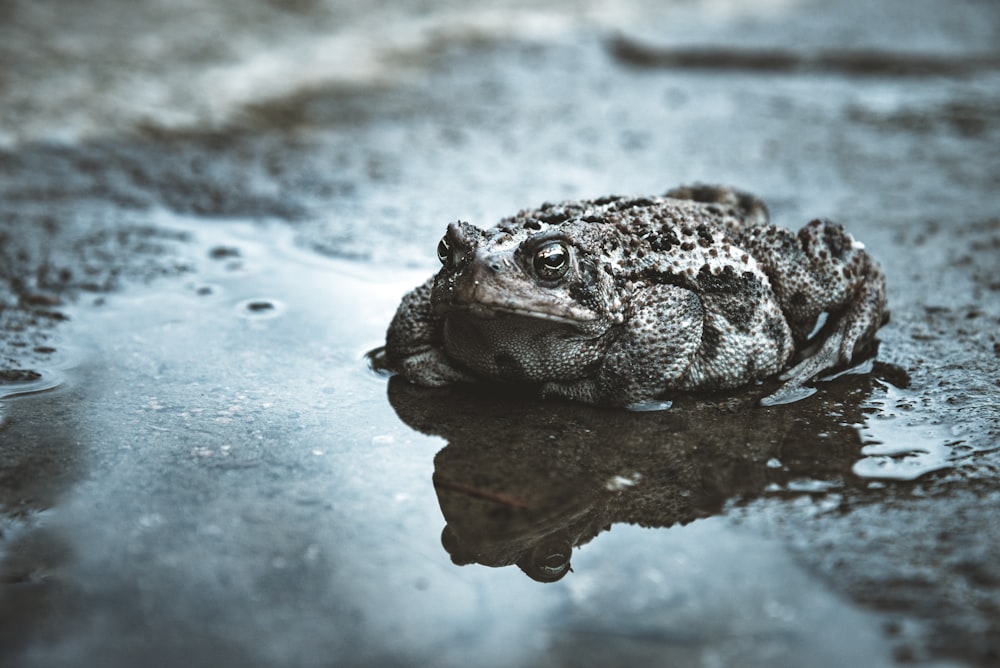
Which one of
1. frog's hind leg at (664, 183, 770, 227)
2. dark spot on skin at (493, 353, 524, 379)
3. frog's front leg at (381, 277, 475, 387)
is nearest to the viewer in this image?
dark spot on skin at (493, 353, 524, 379)

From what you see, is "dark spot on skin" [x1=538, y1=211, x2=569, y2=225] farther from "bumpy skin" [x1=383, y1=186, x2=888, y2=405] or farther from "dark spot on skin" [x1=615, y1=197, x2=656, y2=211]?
"dark spot on skin" [x1=615, y1=197, x2=656, y2=211]

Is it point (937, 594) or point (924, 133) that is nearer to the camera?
point (937, 594)

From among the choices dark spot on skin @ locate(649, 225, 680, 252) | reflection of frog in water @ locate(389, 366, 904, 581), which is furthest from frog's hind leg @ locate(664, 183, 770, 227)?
reflection of frog in water @ locate(389, 366, 904, 581)

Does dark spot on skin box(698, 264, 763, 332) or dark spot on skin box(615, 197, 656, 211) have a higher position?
dark spot on skin box(615, 197, 656, 211)

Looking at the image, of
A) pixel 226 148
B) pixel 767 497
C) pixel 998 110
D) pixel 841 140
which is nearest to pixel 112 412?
pixel 767 497

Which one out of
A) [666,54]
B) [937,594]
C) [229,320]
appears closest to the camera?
[937,594]

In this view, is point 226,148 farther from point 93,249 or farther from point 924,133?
point 924,133

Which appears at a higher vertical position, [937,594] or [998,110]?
[998,110]
